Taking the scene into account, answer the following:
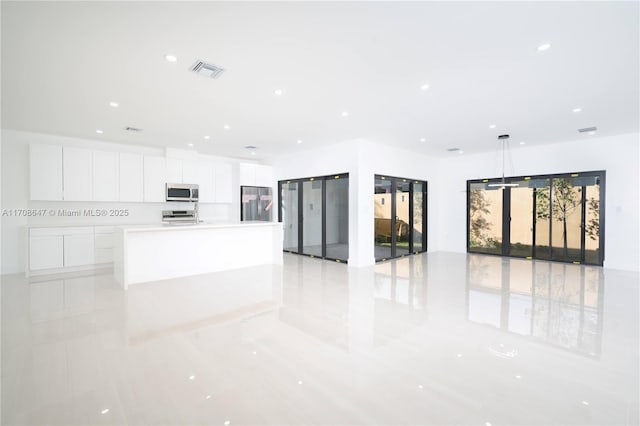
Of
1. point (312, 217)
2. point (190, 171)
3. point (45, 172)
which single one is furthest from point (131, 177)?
point (312, 217)

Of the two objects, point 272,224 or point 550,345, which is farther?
point 272,224

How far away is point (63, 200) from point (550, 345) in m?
8.40

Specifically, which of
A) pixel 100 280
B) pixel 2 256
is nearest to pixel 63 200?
pixel 2 256

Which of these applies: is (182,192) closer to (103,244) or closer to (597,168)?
(103,244)

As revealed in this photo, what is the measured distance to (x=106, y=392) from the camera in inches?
85.0

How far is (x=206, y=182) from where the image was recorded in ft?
27.2

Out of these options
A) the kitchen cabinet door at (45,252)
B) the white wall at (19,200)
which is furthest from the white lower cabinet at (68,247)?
the white wall at (19,200)

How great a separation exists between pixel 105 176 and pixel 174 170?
145cm

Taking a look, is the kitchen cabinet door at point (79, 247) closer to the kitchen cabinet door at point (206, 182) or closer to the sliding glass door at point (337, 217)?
the kitchen cabinet door at point (206, 182)

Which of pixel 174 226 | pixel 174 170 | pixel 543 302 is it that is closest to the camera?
pixel 543 302

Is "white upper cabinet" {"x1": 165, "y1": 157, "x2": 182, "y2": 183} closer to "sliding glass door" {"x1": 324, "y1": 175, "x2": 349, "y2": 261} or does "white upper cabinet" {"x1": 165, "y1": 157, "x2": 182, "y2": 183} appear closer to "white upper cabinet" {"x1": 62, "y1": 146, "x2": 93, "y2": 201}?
"white upper cabinet" {"x1": 62, "y1": 146, "x2": 93, "y2": 201}

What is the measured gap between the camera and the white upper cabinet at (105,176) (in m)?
6.66

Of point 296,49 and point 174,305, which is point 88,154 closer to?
point 174,305

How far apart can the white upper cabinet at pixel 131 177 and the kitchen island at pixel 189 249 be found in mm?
1812
